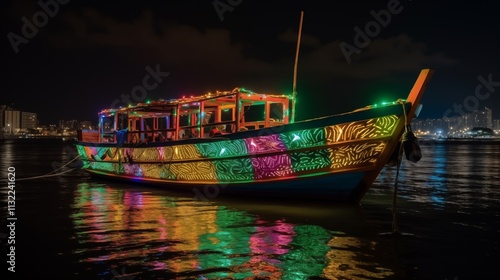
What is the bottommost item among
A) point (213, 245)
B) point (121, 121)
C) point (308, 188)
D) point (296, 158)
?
point (213, 245)

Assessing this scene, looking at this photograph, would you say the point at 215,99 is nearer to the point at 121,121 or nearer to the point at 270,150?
the point at 270,150

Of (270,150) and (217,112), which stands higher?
(217,112)

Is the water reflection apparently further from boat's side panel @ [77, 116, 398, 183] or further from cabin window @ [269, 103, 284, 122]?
cabin window @ [269, 103, 284, 122]

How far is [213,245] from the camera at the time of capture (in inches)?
262

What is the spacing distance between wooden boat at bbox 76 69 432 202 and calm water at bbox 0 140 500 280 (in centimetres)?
62

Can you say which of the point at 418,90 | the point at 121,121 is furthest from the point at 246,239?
the point at 121,121

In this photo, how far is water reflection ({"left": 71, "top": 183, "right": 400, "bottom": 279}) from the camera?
17.9ft

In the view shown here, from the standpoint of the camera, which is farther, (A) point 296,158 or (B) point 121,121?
(B) point 121,121

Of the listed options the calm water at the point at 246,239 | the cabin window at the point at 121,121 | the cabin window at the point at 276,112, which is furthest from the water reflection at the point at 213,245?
the cabin window at the point at 121,121

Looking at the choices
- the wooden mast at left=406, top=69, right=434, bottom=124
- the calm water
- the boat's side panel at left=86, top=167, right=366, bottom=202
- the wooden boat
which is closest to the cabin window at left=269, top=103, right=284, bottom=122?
the wooden boat

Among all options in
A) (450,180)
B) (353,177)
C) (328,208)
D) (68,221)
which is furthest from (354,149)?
(450,180)

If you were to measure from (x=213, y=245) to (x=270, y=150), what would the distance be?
14.3 feet

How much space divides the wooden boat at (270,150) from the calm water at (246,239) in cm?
62

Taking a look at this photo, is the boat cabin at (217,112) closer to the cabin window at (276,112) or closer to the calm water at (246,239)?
the cabin window at (276,112)
